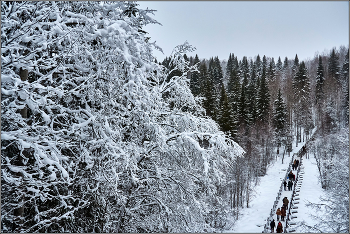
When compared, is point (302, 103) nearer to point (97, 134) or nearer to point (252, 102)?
point (252, 102)

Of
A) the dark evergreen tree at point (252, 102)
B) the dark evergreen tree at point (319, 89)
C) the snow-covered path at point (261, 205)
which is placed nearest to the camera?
the snow-covered path at point (261, 205)

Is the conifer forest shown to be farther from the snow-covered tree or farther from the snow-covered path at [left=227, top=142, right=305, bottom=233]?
the snow-covered path at [left=227, top=142, right=305, bottom=233]

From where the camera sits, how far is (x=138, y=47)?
4.93 metres

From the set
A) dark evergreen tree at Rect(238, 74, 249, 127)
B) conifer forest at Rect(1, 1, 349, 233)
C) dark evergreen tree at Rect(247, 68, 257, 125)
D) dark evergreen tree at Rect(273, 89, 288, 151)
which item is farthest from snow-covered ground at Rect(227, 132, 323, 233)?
dark evergreen tree at Rect(247, 68, 257, 125)

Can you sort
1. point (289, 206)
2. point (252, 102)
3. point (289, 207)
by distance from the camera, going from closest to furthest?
point (289, 207), point (289, 206), point (252, 102)

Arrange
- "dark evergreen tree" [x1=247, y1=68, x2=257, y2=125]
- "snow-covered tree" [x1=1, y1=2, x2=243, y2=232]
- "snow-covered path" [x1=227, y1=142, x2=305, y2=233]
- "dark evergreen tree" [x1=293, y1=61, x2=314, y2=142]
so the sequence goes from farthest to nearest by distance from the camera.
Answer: "dark evergreen tree" [x1=293, y1=61, x2=314, y2=142] < "dark evergreen tree" [x1=247, y1=68, x2=257, y2=125] < "snow-covered path" [x1=227, y1=142, x2=305, y2=233] < "snow-covered tree" [x1=1, y1=2, x2=243, y2=232]

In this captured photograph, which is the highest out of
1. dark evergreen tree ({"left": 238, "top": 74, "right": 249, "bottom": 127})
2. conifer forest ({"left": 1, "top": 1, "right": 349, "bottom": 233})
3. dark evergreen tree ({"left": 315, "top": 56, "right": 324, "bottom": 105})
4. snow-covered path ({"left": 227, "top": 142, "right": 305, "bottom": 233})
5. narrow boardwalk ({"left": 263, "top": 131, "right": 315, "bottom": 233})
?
dark evergreen tree ({"left": 315, "top": 56, "right": 324, "bottom": 105})

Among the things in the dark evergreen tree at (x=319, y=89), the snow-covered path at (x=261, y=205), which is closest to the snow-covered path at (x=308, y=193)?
the snow-covered path at (x=261, y=205)

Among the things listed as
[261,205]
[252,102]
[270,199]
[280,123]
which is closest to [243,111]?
[252,102]

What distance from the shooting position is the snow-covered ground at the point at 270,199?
17234 mm

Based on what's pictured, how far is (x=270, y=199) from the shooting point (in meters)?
23.1

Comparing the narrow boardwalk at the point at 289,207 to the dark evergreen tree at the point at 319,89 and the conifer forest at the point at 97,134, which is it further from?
the dark evergreen tree at the point at 319,89

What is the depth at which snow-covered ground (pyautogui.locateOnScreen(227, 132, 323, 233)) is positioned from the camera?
1723 centimetres

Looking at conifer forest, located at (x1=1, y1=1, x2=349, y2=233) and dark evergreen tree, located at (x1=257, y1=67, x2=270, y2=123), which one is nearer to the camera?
conifer forest, located at (x1=1, y1=1, x2=349, y2=233)
